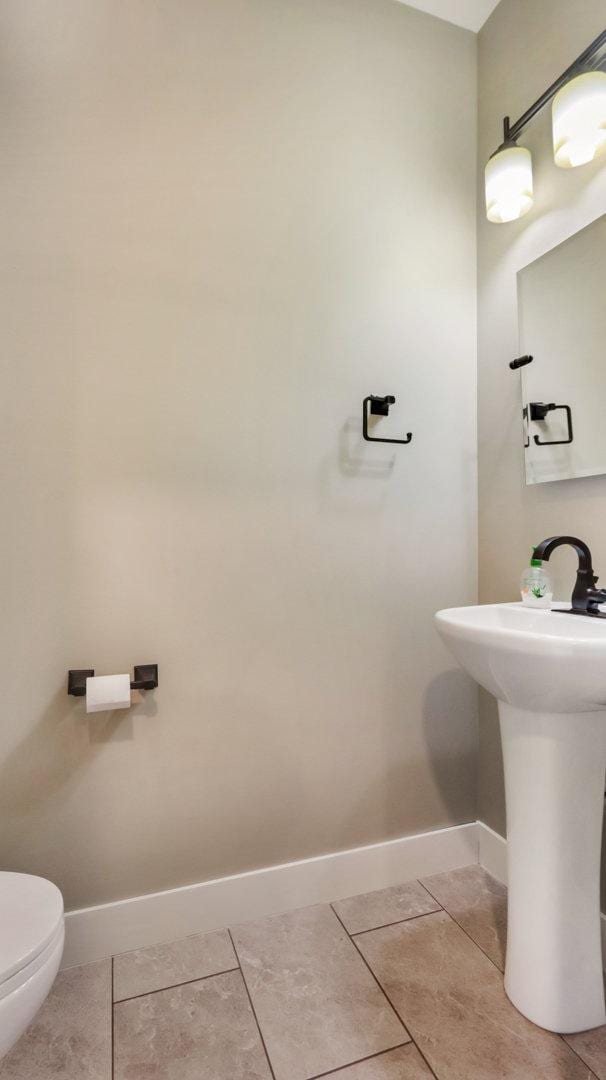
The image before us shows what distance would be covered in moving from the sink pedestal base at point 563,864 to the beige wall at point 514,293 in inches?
18.3

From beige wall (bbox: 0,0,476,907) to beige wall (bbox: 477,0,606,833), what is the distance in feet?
0.23

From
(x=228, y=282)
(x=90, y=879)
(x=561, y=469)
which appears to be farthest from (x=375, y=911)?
(x=228, y=282)

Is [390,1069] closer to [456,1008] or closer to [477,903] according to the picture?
[456,1008]

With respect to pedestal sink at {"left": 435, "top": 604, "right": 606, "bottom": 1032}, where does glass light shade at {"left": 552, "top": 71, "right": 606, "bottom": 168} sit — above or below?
above

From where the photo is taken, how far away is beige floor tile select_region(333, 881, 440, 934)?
1.47 m

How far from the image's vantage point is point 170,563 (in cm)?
140

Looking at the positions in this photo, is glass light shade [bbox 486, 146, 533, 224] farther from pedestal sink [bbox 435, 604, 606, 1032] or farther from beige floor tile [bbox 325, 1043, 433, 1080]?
beige floor tile [bbox 325, 1043, 433, 1080]

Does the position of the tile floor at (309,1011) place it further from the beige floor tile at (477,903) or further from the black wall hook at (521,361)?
the black wall hook at (521,361)

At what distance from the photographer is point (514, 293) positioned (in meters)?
1.60

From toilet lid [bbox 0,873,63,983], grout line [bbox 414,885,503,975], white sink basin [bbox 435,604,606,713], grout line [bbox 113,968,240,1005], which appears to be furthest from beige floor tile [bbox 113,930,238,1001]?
white sink basin [bbox 435,604,606,713]

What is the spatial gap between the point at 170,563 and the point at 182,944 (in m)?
1.01

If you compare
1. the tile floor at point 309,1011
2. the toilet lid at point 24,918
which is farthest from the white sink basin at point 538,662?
the toilet lid at point 24,918

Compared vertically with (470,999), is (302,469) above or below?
above

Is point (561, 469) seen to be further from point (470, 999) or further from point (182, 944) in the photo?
point (182, 944)
